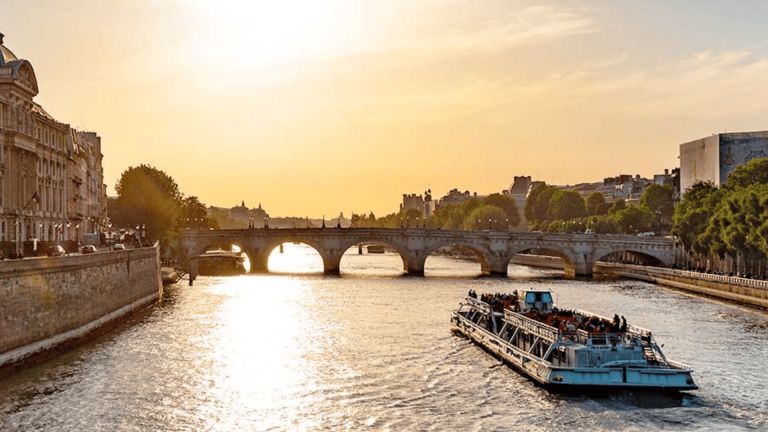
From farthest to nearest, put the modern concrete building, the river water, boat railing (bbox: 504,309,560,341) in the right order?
the modern concrete building, boat railing (bbox: 504,309,560,341), the river water

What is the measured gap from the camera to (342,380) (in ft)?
146

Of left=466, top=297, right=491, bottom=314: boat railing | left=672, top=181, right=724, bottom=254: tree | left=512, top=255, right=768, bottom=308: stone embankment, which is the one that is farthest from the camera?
left=672, top=181, right=724, bottom=254: tree

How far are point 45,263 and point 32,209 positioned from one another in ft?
83.0

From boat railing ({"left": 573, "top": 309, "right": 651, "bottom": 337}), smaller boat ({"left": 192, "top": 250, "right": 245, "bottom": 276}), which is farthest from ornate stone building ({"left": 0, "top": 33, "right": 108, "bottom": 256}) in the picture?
smaller boat ({"left": 192, "top": 250, "right": 245, "bottom": 276})

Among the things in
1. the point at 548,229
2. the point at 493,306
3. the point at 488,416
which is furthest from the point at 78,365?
the point at 548,229

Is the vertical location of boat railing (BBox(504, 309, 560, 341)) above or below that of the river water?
above

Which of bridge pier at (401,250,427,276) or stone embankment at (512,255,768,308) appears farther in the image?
bridge pier at (401,250,427,276)

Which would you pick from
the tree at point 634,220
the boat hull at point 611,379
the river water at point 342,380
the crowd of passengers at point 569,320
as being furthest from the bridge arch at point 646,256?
the boat hull at point 611,379

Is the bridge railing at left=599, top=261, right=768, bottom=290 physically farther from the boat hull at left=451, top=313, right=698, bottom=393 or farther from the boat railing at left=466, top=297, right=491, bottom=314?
the boat hull at left=451, top=313, right=698, bottom=393

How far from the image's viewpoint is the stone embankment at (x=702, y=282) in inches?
3046

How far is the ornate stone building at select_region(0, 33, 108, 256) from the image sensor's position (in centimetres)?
6384

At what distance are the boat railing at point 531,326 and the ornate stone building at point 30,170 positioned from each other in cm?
2978

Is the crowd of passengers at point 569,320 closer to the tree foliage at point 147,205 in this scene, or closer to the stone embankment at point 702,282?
the stone embankment at point 702,282

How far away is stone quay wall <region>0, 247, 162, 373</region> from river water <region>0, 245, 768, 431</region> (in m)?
1.10
